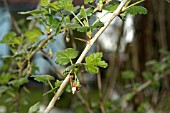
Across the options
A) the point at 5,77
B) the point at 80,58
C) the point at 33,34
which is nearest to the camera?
the point at 80,58

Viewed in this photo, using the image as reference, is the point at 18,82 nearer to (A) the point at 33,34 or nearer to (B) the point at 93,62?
→ (A) the point at 33,34

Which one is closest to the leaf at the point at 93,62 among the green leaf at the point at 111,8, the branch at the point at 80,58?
the branch at the point at 80,58

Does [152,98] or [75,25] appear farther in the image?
[152,98]

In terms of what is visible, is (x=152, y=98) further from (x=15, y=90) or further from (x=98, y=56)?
(x=98, y=56)

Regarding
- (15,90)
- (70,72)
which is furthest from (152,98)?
(70,72)

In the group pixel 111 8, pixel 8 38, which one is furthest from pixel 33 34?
pixel 111 8

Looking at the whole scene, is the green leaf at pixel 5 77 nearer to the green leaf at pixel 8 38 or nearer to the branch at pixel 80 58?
the green leaf at pixel 8 38

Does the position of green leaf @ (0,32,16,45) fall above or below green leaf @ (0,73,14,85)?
above

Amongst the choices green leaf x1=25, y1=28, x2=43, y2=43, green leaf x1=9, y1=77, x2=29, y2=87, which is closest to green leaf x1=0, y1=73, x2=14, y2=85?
green leaf x1=9, y1=77, x2=29, y2=87

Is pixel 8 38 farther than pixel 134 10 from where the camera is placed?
Yes

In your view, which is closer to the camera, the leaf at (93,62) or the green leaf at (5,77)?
the leaf at (93,62)

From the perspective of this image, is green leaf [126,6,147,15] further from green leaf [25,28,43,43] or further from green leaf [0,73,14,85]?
green leaf [0,73,14,85]
